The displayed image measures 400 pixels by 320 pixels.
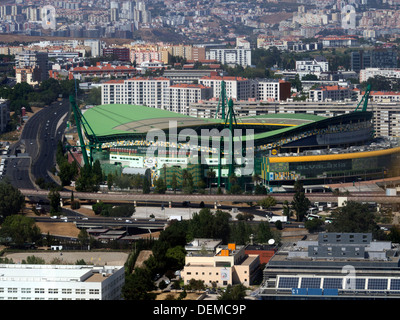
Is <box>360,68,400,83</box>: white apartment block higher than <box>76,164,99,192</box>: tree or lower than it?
higher

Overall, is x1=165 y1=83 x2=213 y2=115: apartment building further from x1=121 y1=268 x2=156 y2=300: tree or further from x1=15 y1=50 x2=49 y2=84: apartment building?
x1=121 y1=268 x2=156 y2=300: tree

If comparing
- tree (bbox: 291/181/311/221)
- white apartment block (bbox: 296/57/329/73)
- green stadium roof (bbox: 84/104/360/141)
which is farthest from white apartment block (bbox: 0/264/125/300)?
white apartment block (bbox: 296/57/329/73)

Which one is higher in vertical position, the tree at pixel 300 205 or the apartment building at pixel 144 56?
the apartment building at pixel 144 56

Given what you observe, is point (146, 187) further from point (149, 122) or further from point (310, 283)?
point (310, 283)

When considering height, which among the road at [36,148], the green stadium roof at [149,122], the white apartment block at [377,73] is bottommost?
the road at [36,148]

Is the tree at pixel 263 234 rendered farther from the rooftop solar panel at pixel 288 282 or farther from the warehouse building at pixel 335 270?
the rooftop solar panel at pixel 288 282

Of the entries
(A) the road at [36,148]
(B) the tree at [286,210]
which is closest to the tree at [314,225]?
(B) the tree at [286,210]
